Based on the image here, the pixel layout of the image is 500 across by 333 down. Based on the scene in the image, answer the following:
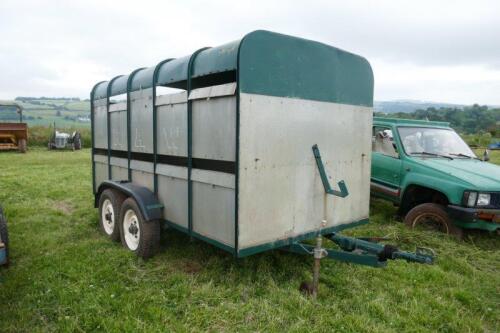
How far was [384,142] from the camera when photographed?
7094 mm

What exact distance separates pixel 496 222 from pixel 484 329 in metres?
2.40

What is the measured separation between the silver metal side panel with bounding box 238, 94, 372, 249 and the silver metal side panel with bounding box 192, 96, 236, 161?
0.52 feet

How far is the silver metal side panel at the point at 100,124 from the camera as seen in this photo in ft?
20.0

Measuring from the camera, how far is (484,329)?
3574 mm

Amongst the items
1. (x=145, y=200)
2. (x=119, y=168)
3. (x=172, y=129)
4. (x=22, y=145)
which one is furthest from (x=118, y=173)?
(x=22, y=145)

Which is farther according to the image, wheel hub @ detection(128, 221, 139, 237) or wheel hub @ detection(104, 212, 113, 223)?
wheel hub @ detection(104, 212, 113, 223)

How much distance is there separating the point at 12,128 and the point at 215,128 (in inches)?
752

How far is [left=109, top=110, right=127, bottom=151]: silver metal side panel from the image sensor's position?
219 inches

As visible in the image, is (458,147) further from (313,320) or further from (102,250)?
(102,250)

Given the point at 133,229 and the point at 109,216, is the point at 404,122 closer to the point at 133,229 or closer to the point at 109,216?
the point at 133,229

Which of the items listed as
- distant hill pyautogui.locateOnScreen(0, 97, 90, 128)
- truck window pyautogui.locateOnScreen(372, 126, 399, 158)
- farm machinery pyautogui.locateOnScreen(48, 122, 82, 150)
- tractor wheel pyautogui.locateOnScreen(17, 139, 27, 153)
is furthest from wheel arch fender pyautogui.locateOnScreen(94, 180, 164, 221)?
distant hill pyautogui.locateOnScreen(0, 97, 90, 128)

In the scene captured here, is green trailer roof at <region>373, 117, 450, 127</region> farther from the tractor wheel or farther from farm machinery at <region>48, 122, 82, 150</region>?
farm machinery at <region>48, 122, 82, 150</region>

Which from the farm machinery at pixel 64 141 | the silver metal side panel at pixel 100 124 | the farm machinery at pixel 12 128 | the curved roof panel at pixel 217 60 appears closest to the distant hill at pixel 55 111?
the farm machinery at pixel 64 141

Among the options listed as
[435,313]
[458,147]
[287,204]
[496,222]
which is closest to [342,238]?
[287,204]
